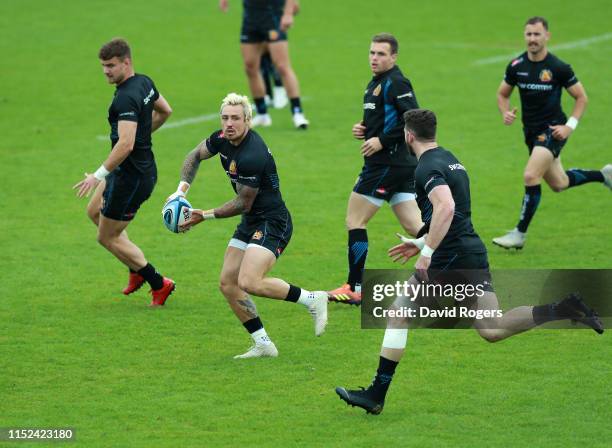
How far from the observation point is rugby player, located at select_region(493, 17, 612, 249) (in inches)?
551

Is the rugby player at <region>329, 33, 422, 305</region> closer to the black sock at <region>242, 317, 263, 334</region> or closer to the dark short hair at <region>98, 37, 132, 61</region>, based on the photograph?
the black sock at <region>242, 317, 263, 334</region>

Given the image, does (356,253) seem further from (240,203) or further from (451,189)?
(451,189)

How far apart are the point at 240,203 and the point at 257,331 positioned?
1234 mm

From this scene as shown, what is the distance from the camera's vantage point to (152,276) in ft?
40.0

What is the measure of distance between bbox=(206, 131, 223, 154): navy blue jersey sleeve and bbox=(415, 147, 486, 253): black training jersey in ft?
7.19

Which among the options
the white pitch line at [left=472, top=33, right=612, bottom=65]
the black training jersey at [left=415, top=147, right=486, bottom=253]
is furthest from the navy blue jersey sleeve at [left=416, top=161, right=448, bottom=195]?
the white pitch line at [left=472, top=33, right=612, bottom=65]

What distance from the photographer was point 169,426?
8.92 m

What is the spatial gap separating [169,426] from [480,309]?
2.73 metres

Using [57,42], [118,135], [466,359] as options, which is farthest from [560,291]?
[57,42]

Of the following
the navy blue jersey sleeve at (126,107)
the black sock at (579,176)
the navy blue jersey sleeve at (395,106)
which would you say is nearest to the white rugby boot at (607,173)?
the black sock at (579,176)

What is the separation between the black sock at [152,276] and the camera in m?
12.2

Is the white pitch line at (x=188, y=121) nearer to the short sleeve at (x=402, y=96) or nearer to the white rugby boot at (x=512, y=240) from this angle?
the white rugby boot at (x=512, y=240)

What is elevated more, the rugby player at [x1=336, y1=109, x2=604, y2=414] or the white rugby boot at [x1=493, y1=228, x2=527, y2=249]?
the rugby player at [x1=336, y1=109, x2=604, y2=414]

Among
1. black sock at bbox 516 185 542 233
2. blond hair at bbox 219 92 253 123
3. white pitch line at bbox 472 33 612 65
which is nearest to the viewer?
blond hair at bbox 219 92 253 123
